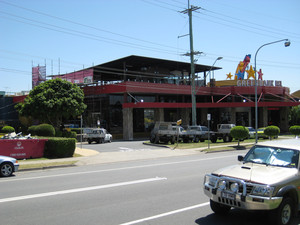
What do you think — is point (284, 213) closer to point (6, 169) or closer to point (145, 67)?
point (6, 169)

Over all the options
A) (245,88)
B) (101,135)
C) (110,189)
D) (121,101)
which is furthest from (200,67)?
(110,189)

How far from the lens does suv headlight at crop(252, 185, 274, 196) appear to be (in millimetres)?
5336

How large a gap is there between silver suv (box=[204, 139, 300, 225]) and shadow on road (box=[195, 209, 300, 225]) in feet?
0.57

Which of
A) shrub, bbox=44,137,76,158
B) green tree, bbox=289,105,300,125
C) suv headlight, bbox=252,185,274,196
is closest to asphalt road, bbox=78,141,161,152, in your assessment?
shrub, bbox=44,137,76,158

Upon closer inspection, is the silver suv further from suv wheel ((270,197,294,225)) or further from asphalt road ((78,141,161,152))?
asphalt road ((78,141,161,152))

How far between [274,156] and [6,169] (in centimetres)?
1069

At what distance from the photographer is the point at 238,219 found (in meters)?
6.26

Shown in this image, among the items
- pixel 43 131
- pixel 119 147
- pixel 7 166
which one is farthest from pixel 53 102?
pixel 7 166

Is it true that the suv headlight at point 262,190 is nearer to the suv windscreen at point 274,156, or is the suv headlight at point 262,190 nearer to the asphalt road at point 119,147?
the suv windscreen at point 274,156

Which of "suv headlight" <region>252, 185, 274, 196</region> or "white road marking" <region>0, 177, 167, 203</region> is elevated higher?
"suv headlight" <region>252, 185, 274, 196</region>

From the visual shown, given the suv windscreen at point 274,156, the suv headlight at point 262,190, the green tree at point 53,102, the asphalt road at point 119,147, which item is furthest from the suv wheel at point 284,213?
the green tree at point 53,102

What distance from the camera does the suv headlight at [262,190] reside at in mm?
5336

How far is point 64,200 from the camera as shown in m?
7.97

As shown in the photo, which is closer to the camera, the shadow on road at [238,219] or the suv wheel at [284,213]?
the suv wheel at [284,213]
